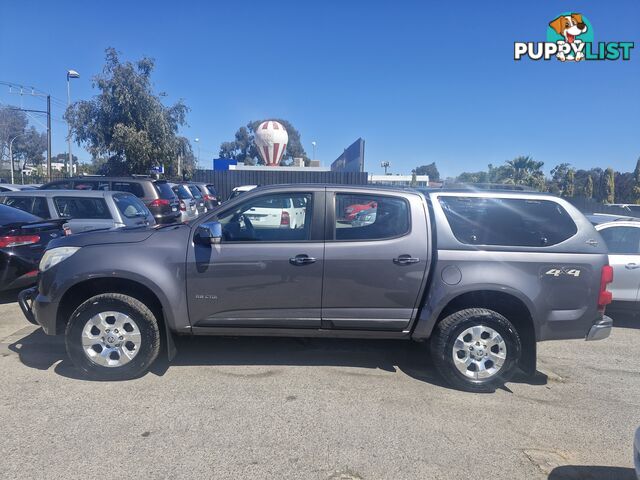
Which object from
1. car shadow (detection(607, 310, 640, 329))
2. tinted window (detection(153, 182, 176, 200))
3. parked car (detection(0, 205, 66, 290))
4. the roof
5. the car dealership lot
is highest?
tinted window (detection(153, 182, 176, 200))

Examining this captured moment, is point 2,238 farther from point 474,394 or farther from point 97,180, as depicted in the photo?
point 474,394

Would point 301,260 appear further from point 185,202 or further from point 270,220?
point 185,202

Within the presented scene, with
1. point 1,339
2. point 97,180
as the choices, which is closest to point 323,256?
point 1,339

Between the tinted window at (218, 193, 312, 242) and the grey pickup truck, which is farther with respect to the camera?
the tinted window at (218, 193, 312, 242)

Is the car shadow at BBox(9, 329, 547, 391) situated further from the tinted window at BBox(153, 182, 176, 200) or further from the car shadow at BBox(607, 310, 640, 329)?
the tinted window at BBox(153, 182, 176, 200)

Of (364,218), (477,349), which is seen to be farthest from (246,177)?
(477,349)

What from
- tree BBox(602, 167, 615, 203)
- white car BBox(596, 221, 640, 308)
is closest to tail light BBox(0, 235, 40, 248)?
white car BBox(596, 221, 640, 308)

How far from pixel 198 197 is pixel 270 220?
13112 mm

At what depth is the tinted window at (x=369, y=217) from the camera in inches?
171

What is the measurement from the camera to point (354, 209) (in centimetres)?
448

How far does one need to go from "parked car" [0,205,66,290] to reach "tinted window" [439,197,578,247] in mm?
5449

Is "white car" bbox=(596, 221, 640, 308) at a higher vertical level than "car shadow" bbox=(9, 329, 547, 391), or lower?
higher

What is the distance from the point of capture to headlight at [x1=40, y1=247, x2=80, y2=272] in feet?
14.0

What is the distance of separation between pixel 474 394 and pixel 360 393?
3.41 feet
